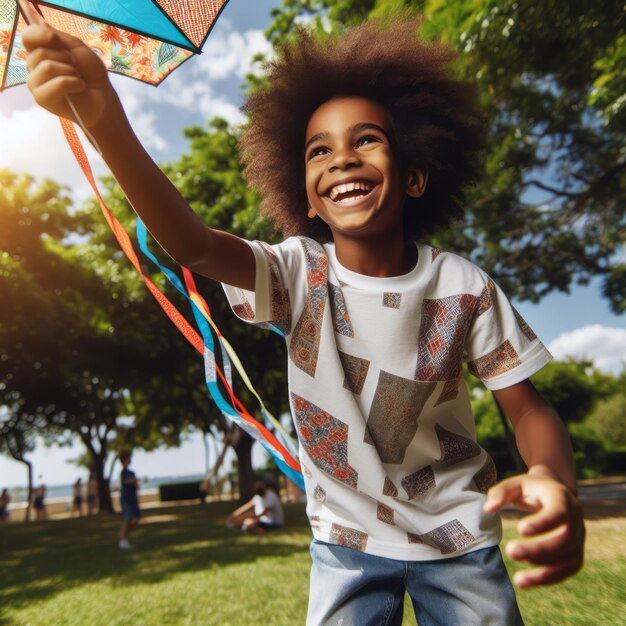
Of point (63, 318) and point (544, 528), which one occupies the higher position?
point (63, 318)

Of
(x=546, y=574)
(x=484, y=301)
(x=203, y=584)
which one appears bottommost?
(x=203, y=584)

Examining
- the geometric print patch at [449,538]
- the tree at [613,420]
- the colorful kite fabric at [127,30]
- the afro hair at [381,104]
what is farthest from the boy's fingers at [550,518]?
the tree at [613,420]

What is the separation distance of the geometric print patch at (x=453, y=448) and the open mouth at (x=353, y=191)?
0.66 meters

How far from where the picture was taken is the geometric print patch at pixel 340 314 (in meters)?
1.63

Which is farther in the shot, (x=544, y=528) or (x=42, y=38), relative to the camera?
(x=42, y=38)

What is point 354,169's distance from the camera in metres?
1.70

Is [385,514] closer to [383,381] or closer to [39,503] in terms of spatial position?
[383,381]

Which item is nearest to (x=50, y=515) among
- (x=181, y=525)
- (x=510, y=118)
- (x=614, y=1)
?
(x=181, y=525)

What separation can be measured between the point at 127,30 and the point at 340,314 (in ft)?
4.75

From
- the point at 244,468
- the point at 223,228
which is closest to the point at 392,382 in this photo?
the point at 223,228

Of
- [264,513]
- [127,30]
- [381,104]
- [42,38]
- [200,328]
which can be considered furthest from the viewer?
[264,513]

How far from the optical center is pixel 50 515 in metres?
31.0

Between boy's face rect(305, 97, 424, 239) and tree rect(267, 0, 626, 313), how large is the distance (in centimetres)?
329

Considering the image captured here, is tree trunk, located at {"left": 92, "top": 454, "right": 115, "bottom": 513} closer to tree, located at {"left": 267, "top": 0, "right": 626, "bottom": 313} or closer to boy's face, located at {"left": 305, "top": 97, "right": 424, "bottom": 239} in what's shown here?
tree, located at {"left": 267, "top": 0, "right": 626, "bottom": 313}
